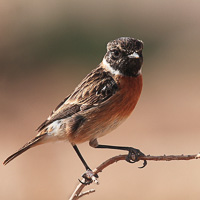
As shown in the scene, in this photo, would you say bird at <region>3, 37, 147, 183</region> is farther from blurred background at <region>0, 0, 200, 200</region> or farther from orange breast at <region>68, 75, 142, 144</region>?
blurred background at <region>0, 0, 200, 200</region>

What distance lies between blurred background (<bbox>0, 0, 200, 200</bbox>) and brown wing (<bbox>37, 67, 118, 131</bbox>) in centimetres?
608

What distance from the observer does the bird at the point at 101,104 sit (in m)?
5.75

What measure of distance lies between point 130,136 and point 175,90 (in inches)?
148

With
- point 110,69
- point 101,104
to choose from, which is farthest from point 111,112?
point 110,69

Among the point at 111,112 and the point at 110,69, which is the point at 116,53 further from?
the point at 111,112

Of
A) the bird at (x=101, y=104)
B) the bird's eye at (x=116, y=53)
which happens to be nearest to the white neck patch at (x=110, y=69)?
the bird at (x=101, y=104)

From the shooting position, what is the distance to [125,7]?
68.3 ft

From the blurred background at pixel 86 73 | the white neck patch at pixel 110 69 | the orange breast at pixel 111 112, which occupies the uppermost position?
the blurred background at pixel 86 73

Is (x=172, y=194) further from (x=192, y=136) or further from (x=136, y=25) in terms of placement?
(x=136, y=25)

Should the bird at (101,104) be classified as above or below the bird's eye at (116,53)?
below

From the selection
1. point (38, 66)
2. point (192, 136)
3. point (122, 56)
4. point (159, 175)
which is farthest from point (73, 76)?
point (122, 56)

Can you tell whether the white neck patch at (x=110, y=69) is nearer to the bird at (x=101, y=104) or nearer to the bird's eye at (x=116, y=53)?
the bird at (x=101, y=104)

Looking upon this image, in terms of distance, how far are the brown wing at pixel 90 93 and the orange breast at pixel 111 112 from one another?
8cm

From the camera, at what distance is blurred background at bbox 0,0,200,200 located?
12719 millimetres
